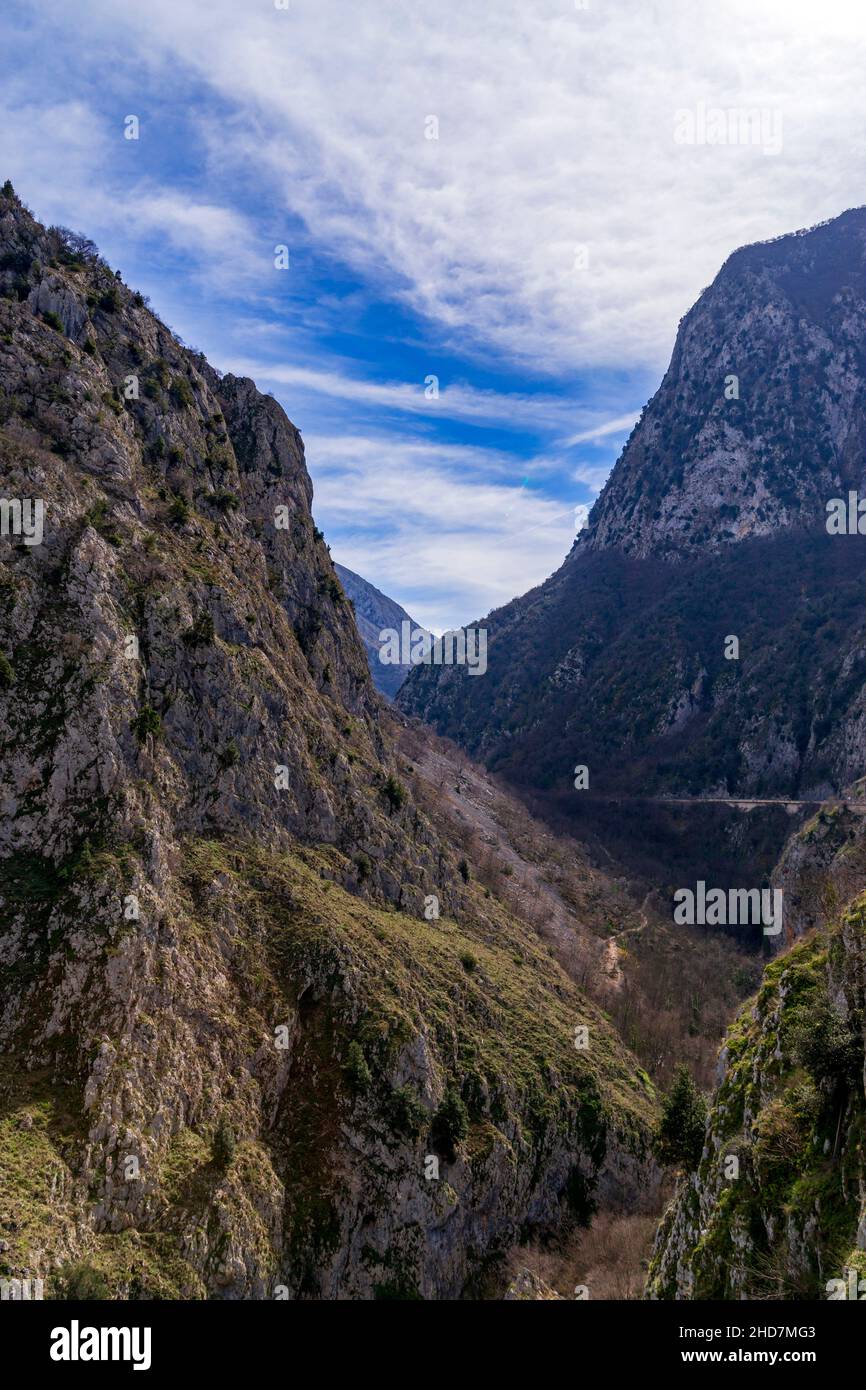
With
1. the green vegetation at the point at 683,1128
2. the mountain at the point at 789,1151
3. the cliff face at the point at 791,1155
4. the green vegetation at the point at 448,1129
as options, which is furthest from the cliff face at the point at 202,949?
the cliff face at the point at 791,1155

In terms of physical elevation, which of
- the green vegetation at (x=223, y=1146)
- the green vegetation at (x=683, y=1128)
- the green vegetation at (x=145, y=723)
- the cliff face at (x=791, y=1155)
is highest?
the green vegetation at (x=145, y=723)

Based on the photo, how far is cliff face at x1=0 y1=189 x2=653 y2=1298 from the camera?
105 feet

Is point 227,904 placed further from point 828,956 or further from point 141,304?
point 141,304

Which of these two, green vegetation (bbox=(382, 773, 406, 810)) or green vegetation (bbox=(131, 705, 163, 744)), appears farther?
green vegetation (bbox=(382, 773, 406, 810))

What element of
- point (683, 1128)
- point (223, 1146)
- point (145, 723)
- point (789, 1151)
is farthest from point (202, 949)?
point (789, 1151)

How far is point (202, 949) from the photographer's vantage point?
41750 millimetres

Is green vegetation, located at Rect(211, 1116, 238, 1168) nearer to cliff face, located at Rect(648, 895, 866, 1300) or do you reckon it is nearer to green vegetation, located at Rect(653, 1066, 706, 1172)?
cliff face, located at Rect(648, 895, 866, 1300)

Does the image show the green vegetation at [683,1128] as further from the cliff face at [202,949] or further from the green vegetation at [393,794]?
the green vegetation at [393,794]

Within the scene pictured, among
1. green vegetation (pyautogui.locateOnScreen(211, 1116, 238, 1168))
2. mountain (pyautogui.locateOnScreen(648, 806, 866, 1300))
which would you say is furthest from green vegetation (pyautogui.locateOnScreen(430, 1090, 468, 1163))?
mountain (pyautogui.locateOnScreen(648, 806, 866, 1300))

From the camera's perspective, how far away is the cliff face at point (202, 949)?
3191 cm

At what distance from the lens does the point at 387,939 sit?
175 feet

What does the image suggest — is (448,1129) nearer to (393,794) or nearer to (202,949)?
(202,949)

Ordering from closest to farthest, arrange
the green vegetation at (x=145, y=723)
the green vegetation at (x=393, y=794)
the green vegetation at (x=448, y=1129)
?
the green vegetation at (x=145, y=723) → the green vegetation at (x=448, y=1129) → the green vegetation at (x=393, y=794)
